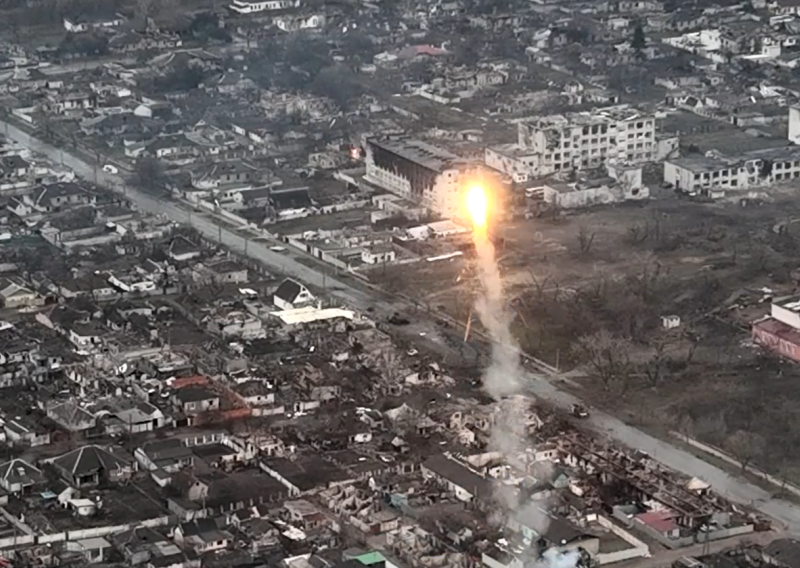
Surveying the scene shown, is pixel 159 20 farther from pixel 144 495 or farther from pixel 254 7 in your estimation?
pixel 144 495

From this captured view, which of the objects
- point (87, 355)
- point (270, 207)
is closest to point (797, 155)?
point (270, 207)

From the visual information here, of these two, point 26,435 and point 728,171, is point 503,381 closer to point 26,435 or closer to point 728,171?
point 26,435

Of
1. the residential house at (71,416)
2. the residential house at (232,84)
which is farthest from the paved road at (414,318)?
the residential house at (71,416)

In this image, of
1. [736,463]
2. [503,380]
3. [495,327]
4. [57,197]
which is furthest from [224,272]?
[736,463]

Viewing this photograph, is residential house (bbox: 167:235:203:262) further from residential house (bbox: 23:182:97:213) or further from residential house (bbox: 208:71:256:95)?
residential house (bbox: 208:71:256:95)

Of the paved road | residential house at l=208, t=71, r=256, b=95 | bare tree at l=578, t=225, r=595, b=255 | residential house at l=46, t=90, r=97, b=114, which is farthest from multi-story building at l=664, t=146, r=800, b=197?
residential house at l=46, t=90, r=97, b=114

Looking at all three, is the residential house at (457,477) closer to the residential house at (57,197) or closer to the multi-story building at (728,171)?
the multi-story building at (728,171)
